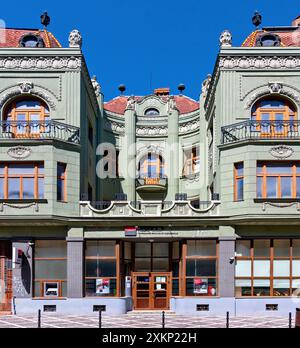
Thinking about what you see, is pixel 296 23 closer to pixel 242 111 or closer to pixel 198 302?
pixel 242 111

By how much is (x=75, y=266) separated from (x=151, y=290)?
424cm

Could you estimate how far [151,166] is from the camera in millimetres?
39750

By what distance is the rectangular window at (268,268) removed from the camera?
28.1 meters

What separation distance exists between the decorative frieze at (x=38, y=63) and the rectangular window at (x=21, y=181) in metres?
5.10

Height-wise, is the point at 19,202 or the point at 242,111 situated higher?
the point at 242,111

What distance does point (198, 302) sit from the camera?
92.5ft

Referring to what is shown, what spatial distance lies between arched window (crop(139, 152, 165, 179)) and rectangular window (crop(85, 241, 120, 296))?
37.0 feet

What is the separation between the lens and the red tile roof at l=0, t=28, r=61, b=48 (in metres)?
31.5

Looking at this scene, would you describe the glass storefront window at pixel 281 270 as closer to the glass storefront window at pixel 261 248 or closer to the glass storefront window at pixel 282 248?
the glass storefront window at pixel 282 248

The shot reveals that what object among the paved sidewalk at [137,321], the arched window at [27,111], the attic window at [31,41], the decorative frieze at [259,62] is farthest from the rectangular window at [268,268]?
the attic window at [31,41]

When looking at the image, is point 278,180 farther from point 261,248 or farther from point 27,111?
point 27,111

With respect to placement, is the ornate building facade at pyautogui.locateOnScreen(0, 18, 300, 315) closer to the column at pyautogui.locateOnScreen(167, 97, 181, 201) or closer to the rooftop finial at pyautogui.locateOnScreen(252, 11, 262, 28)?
the rooftop finial at pyautogui.locateOnScreen(252, 11, 262, 28)
